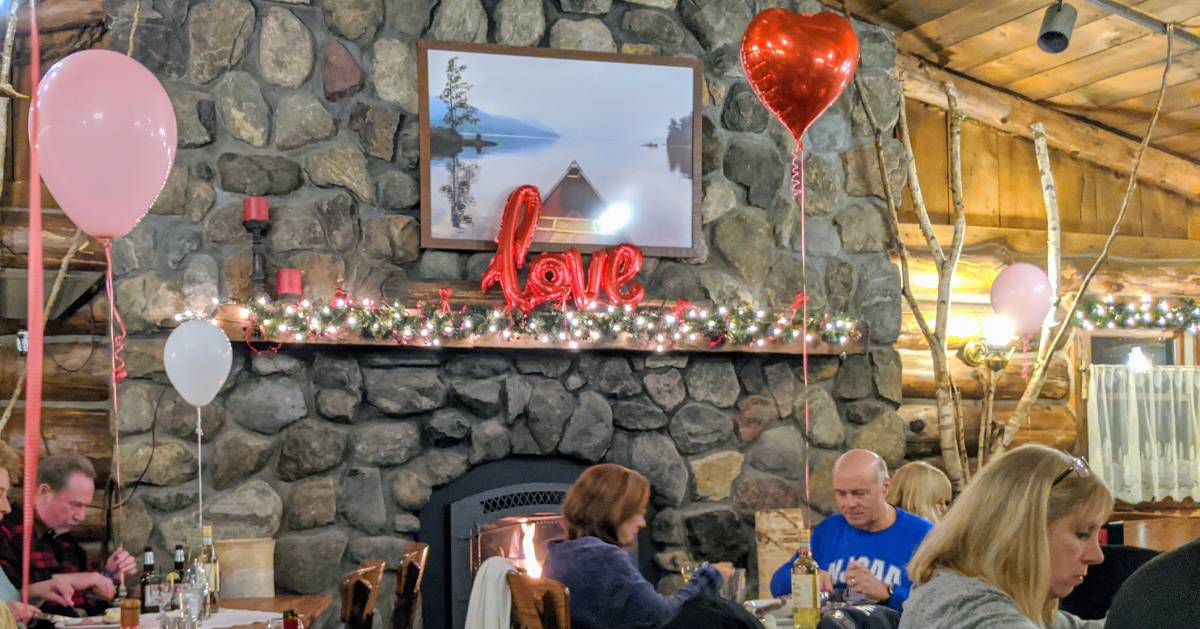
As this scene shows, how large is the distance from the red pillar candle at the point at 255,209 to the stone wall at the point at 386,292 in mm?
160

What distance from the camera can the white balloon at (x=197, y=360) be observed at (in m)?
4.89

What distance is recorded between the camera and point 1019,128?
7555 mm

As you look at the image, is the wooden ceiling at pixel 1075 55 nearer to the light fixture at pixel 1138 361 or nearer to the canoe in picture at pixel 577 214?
the light fixture at pixel 1138 361

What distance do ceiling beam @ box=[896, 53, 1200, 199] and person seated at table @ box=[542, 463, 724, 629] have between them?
4.00 meters

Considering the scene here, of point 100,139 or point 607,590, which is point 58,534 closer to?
point 100,139

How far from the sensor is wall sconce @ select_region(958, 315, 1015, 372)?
23.1 ft

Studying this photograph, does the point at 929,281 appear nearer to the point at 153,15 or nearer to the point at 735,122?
the point at 735,122

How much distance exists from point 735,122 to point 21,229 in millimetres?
3513

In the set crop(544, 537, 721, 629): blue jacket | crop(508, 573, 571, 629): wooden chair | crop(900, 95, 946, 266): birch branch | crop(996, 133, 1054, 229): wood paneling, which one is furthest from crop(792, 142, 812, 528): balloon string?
crop(508, 573, 571, 629): wooden chair

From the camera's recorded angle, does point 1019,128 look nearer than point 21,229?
No

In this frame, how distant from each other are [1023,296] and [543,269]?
266 cm

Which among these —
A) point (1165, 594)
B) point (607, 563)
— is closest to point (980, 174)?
point (607, 563)

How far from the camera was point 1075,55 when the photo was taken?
6781mm

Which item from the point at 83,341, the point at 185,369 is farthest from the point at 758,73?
the point at 83,341
